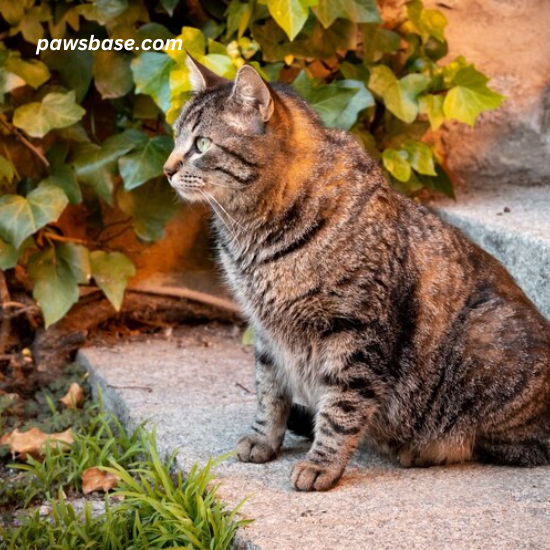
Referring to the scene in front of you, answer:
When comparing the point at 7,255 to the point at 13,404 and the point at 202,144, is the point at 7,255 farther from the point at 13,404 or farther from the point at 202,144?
the point at 202,144

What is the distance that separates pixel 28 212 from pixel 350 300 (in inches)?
64.9

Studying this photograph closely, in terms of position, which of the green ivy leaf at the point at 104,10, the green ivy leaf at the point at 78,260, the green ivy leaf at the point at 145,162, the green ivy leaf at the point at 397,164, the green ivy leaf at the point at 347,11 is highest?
the green ivy leaf at the point at 347,11

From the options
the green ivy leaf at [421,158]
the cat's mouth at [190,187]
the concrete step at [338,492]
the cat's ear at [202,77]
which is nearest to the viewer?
the concrete step at [338,492]

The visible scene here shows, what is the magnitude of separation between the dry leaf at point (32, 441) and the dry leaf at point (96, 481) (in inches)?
9.1

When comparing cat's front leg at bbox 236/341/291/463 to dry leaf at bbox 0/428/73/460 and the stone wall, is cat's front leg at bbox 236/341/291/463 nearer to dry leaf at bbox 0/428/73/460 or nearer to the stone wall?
dry leaf at bbox 0/428/73/460

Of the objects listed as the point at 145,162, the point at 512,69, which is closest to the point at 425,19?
the point at 512,69

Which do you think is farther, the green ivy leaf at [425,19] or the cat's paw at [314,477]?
the green ivy leaf at [425,19]

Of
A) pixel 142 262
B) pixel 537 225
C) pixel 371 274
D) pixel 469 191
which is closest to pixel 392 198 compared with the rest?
pixel 371 274

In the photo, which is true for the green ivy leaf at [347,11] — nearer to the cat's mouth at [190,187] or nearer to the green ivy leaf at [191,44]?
the green ivy leaf at [191,44]

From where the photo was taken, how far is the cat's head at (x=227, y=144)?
2.76 m

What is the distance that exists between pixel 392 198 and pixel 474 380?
606 millimetres

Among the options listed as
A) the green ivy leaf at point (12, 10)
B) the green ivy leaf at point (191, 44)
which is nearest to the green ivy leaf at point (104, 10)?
the green ivy leaf at point (12, 10)

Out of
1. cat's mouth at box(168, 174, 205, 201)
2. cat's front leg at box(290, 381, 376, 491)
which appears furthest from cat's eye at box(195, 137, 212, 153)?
cat's front leg at box(290, 381, 376, 491)

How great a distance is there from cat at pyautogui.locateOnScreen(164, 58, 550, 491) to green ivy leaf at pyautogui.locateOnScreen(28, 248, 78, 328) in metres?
1.25
